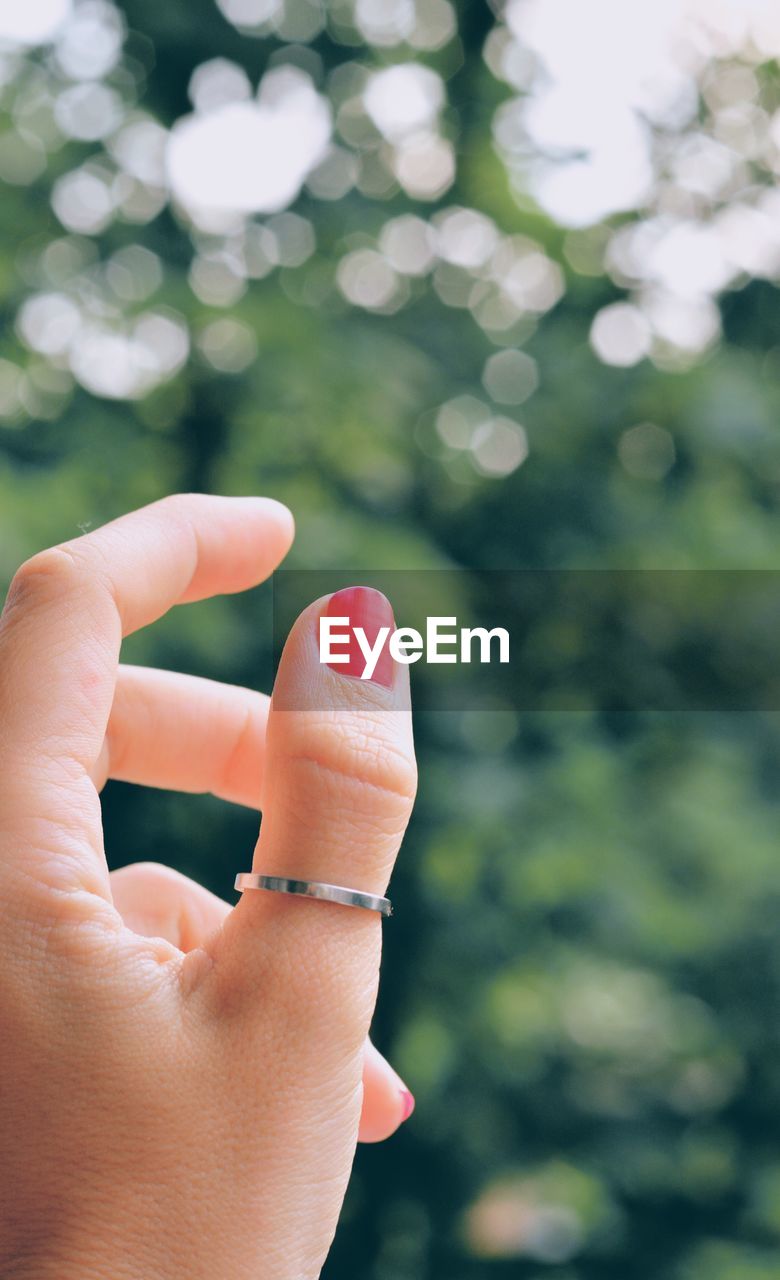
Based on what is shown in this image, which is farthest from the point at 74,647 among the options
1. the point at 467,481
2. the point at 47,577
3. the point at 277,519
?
the point at 467,481

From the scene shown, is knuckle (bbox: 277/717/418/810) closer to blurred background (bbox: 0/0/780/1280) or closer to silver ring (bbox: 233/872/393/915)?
silver ring (bbox: 233/872/393/915)

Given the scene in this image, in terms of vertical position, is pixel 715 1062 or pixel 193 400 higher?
pixel 193 400

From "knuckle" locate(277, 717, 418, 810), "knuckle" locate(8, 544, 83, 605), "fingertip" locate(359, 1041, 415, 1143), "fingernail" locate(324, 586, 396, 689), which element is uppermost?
"knuckle" locate(8, 544, 83, 605)

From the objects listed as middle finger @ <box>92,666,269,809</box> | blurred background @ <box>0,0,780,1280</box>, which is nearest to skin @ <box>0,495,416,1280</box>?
middle finger @ <box>92,666,269,809</box>

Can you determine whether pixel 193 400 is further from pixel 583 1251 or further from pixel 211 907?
pixel 583 1251

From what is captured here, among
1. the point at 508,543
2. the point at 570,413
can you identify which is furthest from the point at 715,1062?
the point at 570,413

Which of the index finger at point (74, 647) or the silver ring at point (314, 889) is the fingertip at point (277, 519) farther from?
the silver ring at point (314, 889)

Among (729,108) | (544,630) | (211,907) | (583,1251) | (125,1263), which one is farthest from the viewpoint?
(729,108)

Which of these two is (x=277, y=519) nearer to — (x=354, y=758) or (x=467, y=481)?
(x=354, y=758)
